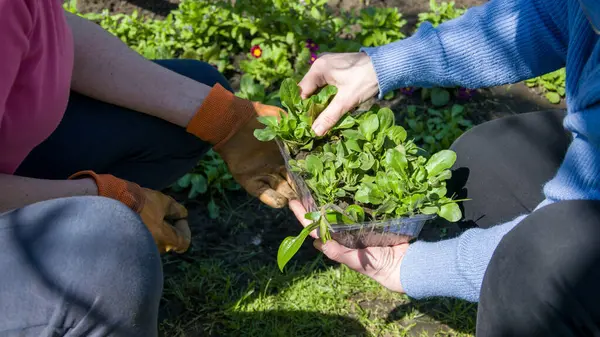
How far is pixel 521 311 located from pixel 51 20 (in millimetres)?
1202

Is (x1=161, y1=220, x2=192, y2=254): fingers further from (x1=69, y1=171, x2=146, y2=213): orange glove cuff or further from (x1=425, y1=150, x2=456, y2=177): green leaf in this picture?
(x1=425, y1=150, x2=456, y2=177): green leaf

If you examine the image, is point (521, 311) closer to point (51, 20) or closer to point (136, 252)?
point (136, 252)

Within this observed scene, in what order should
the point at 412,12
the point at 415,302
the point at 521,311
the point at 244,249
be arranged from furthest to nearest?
the point at 412,12 < the point at 244,249 < the point at 415,302 < the point at 521,311

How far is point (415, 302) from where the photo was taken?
193 cm

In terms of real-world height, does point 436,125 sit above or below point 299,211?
below

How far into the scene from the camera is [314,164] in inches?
58.2

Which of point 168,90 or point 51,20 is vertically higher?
point 51,20

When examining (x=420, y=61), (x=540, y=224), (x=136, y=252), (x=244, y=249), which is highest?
(x=420, y=61)

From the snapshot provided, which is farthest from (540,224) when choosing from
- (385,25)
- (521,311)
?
(385,25)

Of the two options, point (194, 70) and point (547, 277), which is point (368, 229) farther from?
point (194, 70)

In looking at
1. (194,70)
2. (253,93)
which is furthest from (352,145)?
(253,93)

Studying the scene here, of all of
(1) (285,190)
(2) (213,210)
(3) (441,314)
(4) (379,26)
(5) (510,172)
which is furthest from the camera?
(4) (379,26)

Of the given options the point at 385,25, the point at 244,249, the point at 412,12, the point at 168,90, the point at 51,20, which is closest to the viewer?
the point at 51,20

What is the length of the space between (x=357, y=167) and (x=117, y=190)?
0.60 meters
